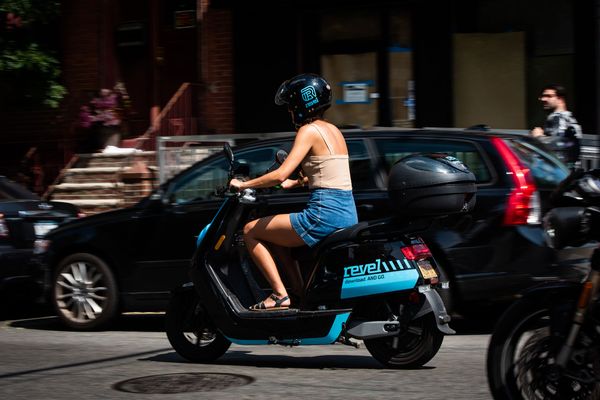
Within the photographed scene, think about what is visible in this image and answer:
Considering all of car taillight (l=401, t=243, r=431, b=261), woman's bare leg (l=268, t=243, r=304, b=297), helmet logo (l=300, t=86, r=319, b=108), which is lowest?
woman's bare leg (l=268, t=243, r=304, b=297)

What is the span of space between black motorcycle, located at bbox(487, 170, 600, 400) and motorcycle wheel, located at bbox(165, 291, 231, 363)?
3.09 metres

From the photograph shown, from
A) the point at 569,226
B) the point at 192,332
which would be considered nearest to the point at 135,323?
the point at 192,332

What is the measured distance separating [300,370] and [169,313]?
1.06 metres

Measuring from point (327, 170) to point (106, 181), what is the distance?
34.4 ft

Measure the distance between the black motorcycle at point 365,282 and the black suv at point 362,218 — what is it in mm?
573

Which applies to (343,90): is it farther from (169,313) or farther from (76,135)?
(169,313)

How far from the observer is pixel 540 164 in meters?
9.13

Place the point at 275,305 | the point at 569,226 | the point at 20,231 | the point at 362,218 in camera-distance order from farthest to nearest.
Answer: the point at 20,231 → the point at 362,218 → the point at 275,305 → the point at 569,226

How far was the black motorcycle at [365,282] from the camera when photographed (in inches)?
271

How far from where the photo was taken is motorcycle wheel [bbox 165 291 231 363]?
308 inches

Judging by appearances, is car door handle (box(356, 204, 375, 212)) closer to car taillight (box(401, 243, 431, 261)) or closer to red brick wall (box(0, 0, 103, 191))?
car taillight (box(401, 243, 431, 261))

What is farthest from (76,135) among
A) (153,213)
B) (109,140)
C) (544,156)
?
(544,156)

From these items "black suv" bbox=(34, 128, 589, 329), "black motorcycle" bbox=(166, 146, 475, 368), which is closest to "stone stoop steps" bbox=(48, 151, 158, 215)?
"black suv" bbox=(34, 128, 589, 329)

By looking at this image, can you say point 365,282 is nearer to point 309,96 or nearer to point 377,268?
point 377,268
